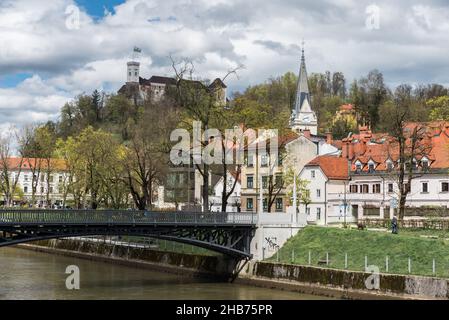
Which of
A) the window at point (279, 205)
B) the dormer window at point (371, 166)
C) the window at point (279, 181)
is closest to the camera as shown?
the window at point (279, 181)

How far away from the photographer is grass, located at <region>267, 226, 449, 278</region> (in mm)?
40688

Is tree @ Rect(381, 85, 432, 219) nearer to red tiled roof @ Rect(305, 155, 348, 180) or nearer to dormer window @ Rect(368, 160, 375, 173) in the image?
dormer window @ Rect(368, 160, 375, 173)

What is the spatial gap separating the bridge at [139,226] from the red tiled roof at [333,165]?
24738 millimetres

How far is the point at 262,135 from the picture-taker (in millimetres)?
66625

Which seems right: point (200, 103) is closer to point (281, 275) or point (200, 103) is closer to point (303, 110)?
point (281, 275)

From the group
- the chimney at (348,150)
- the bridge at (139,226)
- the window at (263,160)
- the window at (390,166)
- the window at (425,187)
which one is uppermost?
the chimney at (348,150)

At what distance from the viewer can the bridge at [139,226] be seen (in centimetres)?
4000

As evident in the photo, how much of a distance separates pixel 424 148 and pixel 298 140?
71.6 ft

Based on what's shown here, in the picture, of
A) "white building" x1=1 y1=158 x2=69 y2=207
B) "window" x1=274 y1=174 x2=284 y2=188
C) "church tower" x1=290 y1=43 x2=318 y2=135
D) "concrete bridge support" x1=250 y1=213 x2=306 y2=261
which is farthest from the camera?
"church tower" x1=290 y1=43 x2=318 y2=135

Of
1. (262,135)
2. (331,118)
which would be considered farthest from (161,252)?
(331,118)

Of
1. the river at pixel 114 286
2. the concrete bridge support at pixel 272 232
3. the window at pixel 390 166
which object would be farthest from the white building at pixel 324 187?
the river at pixel 114 286

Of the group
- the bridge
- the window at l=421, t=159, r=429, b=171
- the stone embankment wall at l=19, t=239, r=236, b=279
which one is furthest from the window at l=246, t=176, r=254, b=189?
the bridge

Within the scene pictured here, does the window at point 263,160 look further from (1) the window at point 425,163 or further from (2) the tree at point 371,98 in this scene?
(2) the tree at point 371,98

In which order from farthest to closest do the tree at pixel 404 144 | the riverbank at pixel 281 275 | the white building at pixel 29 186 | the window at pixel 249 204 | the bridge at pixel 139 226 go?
the white building at pixel 29 186, the window at pixel 249 204, the tree at pixel 404 144, the bridge at pixel 139 226, the riverbank at pixel 281 275
